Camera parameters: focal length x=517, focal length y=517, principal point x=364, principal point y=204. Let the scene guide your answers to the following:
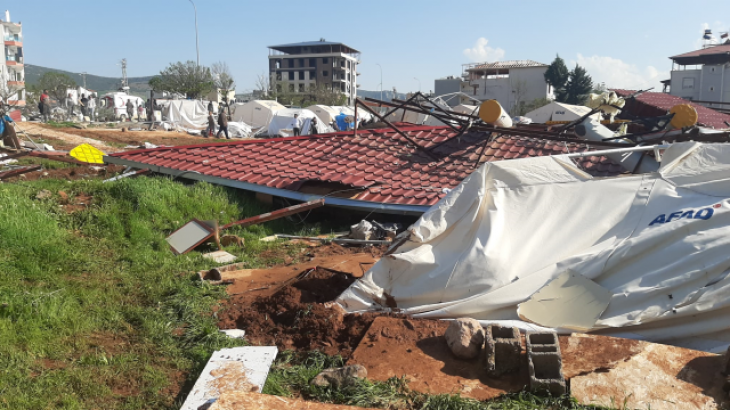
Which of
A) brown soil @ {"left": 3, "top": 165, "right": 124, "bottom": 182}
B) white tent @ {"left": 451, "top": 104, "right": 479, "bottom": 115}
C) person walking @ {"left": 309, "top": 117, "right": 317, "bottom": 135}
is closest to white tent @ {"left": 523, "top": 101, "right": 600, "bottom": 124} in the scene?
white tent @ {"left": 451, "top": 104, "right": 479, "bottom": 115}

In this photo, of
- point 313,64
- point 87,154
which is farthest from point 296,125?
point 313,64

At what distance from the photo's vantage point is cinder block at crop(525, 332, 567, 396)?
3.43 meters

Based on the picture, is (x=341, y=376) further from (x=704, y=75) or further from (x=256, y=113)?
(x=704, y=75)

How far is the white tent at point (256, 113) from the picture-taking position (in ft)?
124

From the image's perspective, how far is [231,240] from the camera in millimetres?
7562

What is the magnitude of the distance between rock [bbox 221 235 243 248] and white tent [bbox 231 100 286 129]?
30.3 meters

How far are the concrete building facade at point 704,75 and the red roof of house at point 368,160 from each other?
4520 cm

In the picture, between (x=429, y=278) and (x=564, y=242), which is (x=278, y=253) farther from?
(x=564, y=242)

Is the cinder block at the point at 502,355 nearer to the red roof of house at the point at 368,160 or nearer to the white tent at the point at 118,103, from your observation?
the red roof of house at the point at 368,160

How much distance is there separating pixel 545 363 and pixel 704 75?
2178 inches

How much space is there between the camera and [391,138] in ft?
35.3

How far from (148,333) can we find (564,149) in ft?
24.5

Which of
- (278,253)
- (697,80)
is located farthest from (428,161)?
(697,80)

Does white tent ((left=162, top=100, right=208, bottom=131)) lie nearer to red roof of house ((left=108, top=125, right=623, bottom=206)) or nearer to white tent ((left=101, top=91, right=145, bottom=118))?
white tent ((left=101, top=91, right=145, bottom=118))
